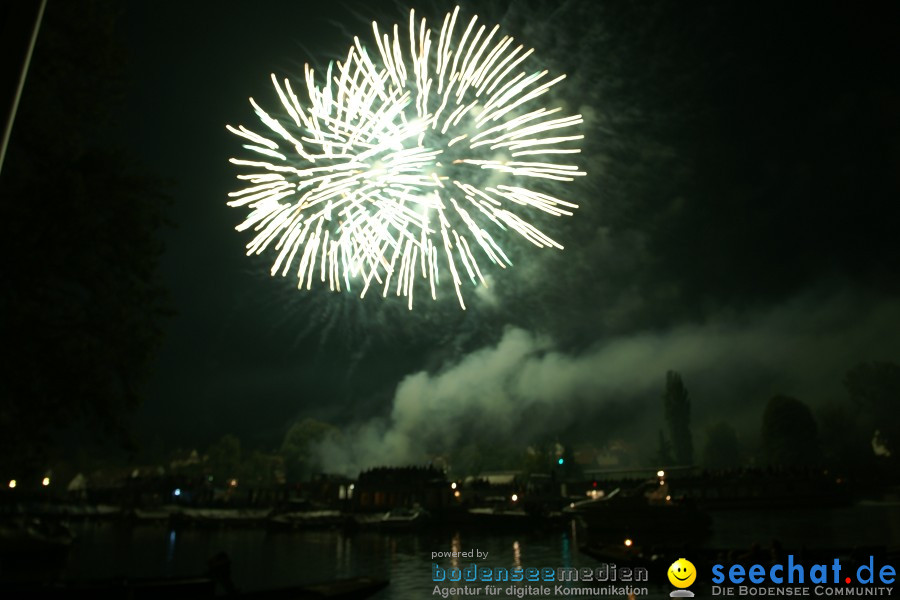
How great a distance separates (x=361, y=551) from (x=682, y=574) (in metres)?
26.8

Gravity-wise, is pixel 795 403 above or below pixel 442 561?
above

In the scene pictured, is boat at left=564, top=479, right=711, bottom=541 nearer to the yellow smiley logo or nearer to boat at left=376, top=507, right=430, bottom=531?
boat at left=376, top=507, right=430, bottom=531

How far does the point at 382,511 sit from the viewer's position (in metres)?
80.4

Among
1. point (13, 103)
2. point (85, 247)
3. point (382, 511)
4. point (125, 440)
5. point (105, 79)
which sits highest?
point (105, 79)

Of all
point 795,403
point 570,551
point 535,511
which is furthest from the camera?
A: point 795,403

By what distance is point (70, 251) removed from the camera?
59.1 feet

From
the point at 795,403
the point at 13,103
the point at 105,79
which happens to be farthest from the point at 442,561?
the point at 795,403

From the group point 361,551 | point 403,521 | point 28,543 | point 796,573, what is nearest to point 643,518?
point 361,551

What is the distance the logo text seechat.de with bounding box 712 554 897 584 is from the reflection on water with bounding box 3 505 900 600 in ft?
7.43

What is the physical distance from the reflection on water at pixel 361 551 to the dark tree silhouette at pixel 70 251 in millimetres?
12579

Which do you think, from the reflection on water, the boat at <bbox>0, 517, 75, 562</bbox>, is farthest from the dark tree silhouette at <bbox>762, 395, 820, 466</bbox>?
the boat at <bbox>0, 517, 75, 562</bbox>

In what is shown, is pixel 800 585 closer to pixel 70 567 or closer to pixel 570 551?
pixel 570 551

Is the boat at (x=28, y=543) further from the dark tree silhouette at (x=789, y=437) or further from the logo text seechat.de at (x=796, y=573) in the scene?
the dark tree silhouette at (x=789, y=437)

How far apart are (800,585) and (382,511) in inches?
2555
